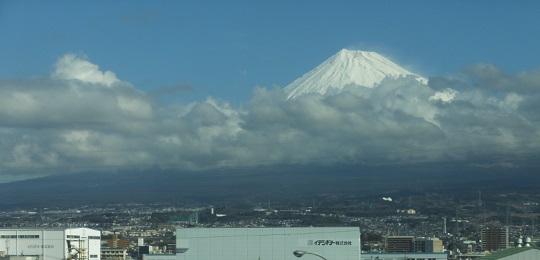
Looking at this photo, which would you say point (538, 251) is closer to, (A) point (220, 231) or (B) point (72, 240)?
(A) point (220, 231)

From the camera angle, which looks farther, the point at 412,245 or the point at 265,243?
the point at 412,245

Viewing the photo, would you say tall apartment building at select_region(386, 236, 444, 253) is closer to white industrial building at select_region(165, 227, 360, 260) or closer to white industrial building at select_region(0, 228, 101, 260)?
white industrial building at select_region(165, 227, 360, 260)

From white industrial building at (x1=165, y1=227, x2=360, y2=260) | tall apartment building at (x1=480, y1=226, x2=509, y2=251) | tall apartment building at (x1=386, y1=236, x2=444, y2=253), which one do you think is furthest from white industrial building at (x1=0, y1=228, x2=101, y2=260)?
tall apartment building at (x1=480, y1=226, x2=509, y2=251)

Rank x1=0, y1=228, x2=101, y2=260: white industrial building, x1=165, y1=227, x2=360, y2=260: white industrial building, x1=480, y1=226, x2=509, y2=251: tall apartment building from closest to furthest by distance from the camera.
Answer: x1=165, y1=227, x2=360, y2=260: white industrial building
x1=0, y1=228, x2=101, y2=260: white industrial building
x1=480, y1=226, x2=509, y2=251: tall apartment building

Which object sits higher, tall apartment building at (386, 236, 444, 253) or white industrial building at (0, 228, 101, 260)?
white industrial building at (0, 228, 101, 260)

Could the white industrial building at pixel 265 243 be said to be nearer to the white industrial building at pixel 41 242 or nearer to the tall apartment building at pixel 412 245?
the white industrial building at pixel 41 242

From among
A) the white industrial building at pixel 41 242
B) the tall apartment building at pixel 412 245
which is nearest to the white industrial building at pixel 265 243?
the white industrial building at pixel 41 242

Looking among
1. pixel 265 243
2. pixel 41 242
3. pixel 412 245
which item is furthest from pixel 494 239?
pixel 41 242

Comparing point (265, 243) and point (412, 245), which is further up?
point (265, 243)

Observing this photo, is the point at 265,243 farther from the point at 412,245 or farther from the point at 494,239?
the point at 494,239

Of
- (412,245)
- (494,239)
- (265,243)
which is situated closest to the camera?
(265,243)
